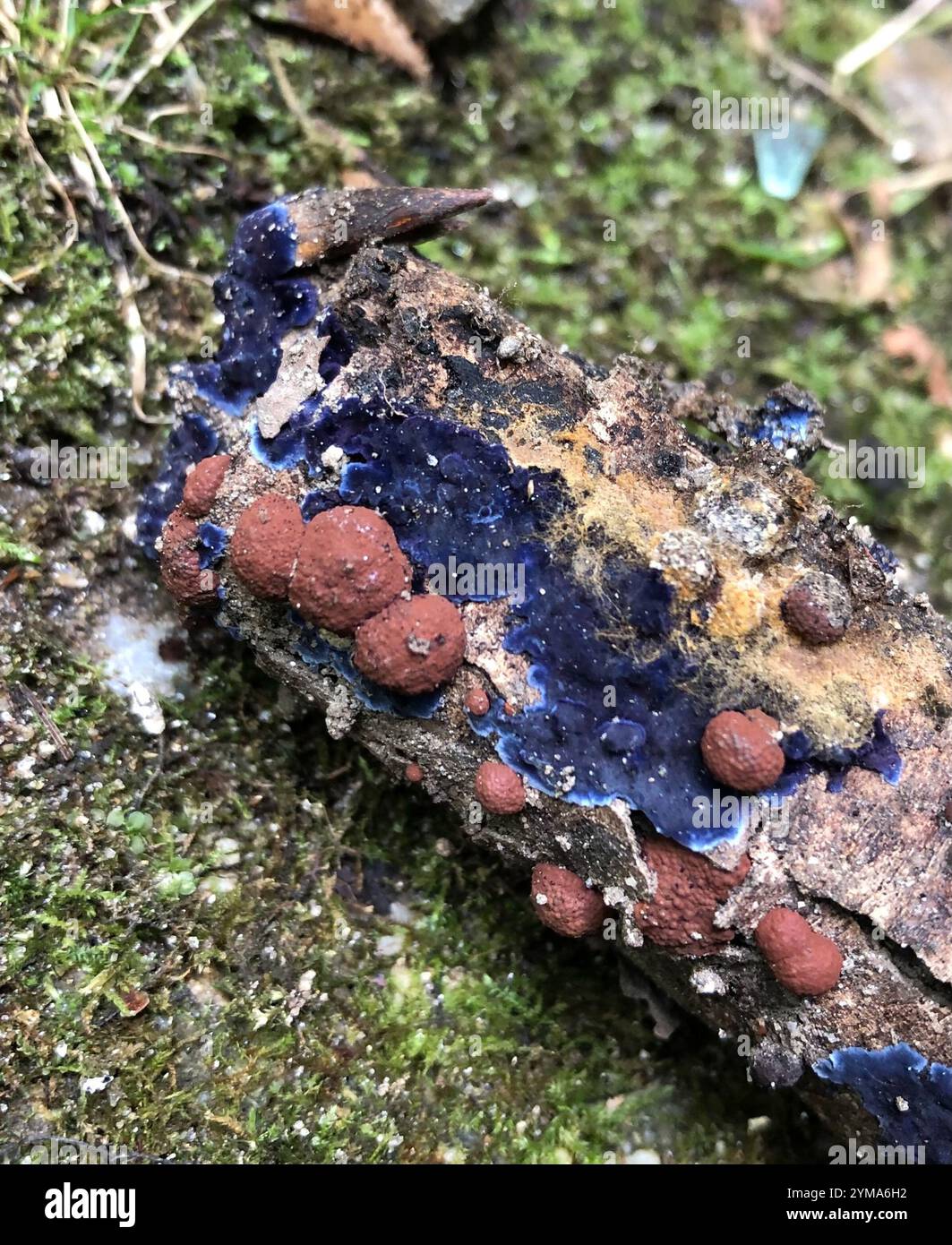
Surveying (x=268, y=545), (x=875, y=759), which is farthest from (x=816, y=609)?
(x=268, y=545)

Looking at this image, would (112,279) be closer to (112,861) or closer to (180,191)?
(180,191)

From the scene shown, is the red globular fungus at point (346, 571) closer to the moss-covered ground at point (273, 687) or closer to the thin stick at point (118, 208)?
the moss-covered ground at point (273, 687)

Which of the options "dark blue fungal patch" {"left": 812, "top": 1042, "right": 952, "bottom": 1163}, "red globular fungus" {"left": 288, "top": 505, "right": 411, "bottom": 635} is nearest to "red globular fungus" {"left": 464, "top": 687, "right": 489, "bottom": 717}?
"red globular fungus" {"left": 288, "top": 505, "right": 411, "bottom": 635}

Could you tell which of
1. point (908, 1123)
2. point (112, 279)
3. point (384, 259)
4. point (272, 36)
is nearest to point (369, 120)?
point (272, 36)

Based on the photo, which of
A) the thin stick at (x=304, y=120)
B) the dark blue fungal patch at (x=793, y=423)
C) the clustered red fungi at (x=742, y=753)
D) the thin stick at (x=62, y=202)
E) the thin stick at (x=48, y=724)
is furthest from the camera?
the thin stick at (x=304, y=120)

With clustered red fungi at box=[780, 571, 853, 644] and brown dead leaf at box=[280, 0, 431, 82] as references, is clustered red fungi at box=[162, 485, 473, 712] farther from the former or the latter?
brown dead leaf at box=[280, 0, 431, 82]

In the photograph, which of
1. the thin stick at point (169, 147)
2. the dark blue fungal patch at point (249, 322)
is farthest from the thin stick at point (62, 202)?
the dark blue fungal patch at point (249, 322)
